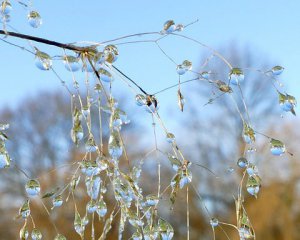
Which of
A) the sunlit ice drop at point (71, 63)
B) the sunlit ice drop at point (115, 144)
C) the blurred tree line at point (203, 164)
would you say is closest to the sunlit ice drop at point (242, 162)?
the sunlit ice drop at point (115, 144)

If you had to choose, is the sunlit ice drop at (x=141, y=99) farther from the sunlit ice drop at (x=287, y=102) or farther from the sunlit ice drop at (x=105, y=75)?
the sunlit ice drop at (x=287, y=102)

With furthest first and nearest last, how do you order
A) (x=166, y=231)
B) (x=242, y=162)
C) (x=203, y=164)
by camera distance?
(x=203, y=164) → (x=242, y=162) → (x=166, y=231)

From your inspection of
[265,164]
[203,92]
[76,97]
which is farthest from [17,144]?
[76,97]

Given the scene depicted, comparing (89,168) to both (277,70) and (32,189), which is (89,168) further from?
(277,70)

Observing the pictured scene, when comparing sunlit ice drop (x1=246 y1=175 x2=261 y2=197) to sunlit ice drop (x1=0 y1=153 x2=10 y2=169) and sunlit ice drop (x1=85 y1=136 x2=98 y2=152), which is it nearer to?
sunlit ice drop (x1=85 y1=136 x2=98 y2=152)

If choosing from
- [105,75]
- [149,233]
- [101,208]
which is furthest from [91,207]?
[105,75]

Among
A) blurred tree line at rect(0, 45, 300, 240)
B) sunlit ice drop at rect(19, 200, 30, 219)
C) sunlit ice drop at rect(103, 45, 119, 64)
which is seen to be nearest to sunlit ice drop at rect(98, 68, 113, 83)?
sunlit ice drop at rect(103, 45, 119, 64)
